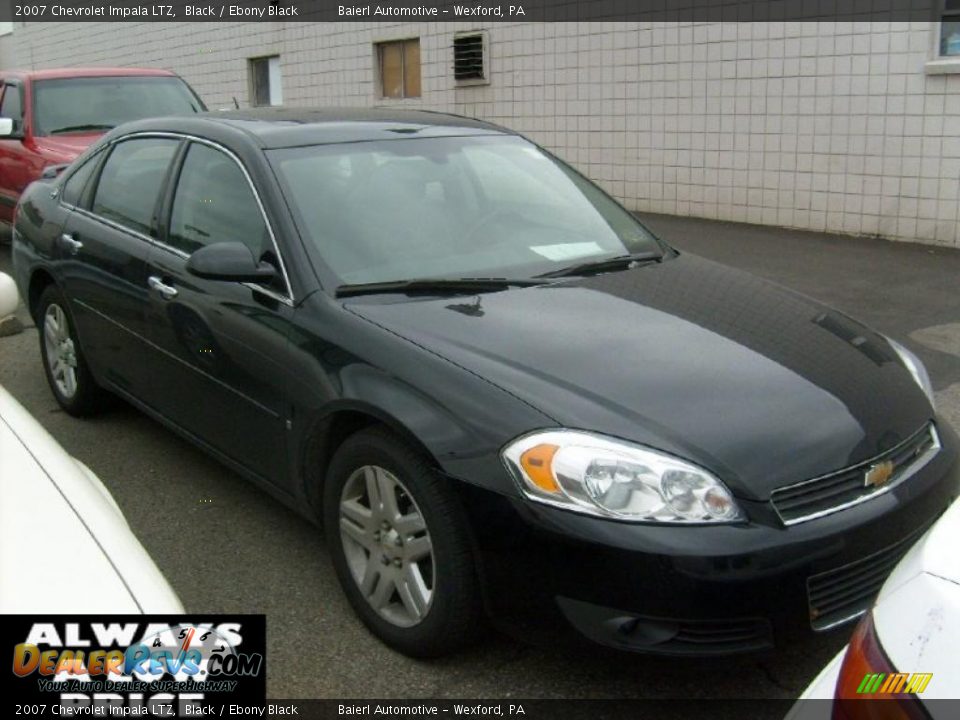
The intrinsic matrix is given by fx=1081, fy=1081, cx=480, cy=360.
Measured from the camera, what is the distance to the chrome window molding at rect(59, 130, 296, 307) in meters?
3.66

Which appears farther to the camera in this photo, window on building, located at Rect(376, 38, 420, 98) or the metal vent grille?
window on building, located at Rect(376, 38, 420, 98)

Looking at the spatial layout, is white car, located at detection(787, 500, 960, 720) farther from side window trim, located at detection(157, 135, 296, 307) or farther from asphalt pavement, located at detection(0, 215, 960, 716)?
side window trim, located at detection(157, 135, 296, 307)

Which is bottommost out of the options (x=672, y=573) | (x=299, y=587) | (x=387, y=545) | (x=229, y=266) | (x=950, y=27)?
(x=299, y=587)

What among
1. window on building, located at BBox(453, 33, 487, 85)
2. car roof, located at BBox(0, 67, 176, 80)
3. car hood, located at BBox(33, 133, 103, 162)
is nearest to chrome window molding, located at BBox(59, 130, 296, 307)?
car hood, located at BBox(33, 133, 103, 162)

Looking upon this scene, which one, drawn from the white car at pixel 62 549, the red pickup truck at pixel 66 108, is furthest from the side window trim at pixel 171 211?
the red pickup truck at pixel 66 108

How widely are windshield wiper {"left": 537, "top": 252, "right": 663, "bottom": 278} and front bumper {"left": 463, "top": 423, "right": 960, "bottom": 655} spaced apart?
121 centimetres

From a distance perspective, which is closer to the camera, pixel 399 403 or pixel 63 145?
pixel 399 403

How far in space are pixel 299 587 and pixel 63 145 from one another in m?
6.44

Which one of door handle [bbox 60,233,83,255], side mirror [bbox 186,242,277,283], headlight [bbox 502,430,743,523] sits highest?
side mirror [bbox 186,242,277,283]

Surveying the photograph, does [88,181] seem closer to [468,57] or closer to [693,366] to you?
[693,366]

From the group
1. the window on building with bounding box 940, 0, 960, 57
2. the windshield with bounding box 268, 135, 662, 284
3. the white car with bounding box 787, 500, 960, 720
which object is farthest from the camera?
the window on building with bounding box 940, 0, 960, 57

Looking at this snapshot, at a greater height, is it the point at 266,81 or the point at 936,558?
the point at 266,81

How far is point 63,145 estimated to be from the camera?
350 inches

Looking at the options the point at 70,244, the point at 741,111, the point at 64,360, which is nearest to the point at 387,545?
the point at 70,244
